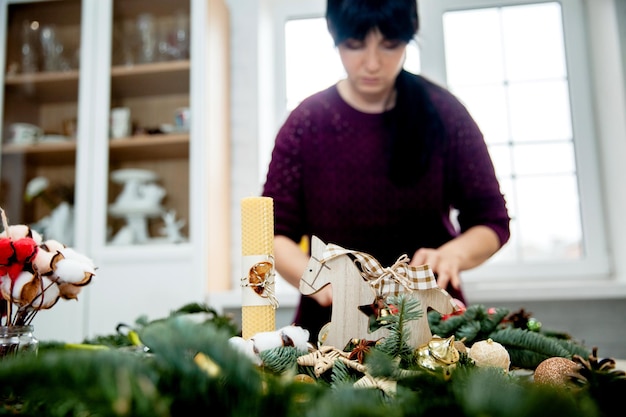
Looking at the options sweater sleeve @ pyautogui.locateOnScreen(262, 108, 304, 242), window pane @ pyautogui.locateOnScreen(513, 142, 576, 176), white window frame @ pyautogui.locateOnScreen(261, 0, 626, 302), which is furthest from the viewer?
window pane @ pyautogui.locateOnScreen(513, 142, 576, 176)

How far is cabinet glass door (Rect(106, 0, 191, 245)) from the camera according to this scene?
2191mm

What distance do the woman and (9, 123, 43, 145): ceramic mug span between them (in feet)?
4.93

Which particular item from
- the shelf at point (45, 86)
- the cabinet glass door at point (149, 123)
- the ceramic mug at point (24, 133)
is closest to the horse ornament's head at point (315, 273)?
the cabinet glass door at point (149, 123)

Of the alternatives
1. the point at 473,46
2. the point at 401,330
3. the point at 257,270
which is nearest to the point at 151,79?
the point at 473,46

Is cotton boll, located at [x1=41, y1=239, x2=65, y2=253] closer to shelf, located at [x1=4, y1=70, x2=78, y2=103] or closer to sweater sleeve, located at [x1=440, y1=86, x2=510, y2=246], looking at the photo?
sweater sleeve, located at [x1=440, y1=86, x2=510, y2=246]

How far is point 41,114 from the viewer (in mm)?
2354

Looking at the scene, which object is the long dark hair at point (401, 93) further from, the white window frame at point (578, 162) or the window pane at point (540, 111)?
the window pane at point (540, 111)

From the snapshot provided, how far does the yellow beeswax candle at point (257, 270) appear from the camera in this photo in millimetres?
535

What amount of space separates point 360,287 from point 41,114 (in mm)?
2273

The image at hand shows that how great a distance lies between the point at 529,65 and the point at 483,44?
8.8 inches

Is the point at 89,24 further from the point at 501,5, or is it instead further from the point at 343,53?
the point at 501,5

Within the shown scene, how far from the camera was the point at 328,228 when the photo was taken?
1372 mm

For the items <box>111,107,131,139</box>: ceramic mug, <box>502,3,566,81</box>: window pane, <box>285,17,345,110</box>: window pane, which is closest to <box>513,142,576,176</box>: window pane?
<box>502,3,566,81</box>: window pane

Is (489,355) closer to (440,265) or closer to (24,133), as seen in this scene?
(440,265)
